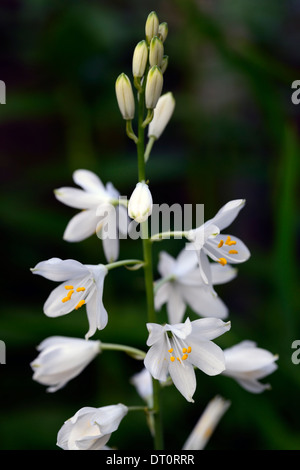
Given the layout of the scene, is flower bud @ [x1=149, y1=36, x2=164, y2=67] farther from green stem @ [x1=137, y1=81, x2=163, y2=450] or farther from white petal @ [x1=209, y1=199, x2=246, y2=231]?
white petal @ [x1=209, y1=199, x2=246, y2=231]

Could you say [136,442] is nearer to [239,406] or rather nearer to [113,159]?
[239,406]

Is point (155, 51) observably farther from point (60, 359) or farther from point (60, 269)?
point (60, 359)

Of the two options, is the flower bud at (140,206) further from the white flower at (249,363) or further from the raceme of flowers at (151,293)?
the white flower at (249,363)

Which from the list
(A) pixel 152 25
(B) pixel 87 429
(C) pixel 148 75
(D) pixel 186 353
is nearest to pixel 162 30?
(A) pixel 152 25

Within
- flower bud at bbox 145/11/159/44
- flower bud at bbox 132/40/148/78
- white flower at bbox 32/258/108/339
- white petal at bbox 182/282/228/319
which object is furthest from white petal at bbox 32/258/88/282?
flower bud at bbox 145/11/159/44

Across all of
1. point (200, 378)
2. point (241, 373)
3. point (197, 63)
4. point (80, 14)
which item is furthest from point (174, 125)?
point (241, 373)

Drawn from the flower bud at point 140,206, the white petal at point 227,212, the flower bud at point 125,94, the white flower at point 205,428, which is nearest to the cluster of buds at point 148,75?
the flower bud at point 125,94
